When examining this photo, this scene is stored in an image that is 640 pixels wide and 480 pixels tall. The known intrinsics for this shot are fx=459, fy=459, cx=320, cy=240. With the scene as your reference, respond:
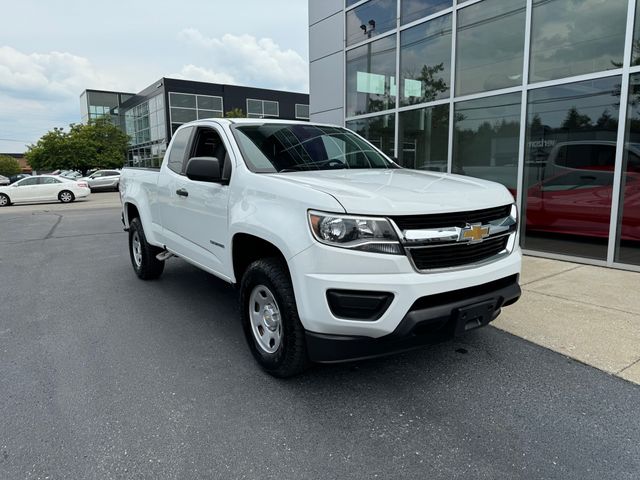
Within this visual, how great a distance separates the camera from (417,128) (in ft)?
30.4

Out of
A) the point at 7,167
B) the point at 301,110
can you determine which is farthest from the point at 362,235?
the point at 7,167

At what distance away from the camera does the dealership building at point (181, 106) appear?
1578 inches

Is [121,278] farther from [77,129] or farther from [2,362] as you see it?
[77,129]

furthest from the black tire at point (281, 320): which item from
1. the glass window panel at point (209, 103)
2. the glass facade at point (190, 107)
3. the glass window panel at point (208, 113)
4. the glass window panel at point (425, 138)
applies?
the glass window panel at point (209, 103)

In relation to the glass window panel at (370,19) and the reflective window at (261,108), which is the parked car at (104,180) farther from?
the glass window panel at (370,19)

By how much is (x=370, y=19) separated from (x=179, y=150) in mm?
7200

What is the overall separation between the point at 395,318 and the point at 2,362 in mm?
3164

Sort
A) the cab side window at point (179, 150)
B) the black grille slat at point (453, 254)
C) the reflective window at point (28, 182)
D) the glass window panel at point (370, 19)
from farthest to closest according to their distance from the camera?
the reflective window at point (28, 182)
the glass window panel at point (370, 19)
the cab side window at point (179, 150)
the black grille slat at point (453, 254)

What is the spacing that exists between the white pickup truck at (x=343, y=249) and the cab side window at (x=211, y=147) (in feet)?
0.11

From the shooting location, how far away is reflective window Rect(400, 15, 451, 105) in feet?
28.2

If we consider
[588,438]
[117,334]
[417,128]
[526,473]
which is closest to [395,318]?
[526,473]

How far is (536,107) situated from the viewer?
7.10 m

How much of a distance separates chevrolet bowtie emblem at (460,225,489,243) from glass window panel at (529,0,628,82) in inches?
192

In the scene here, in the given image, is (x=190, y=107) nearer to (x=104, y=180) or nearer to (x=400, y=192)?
(x=104, y=180)
